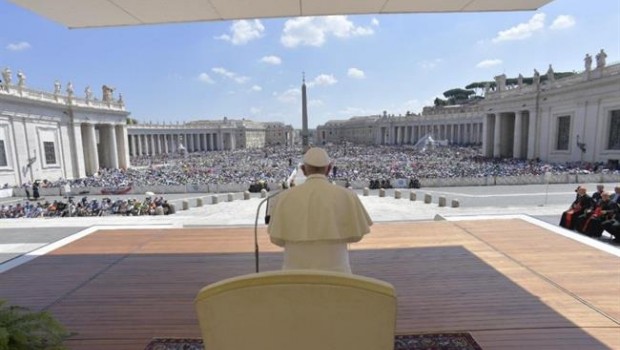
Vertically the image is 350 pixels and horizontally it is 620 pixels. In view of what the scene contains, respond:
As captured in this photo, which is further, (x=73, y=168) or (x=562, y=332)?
(x=73, y=168)

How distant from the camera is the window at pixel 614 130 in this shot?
3111 cm

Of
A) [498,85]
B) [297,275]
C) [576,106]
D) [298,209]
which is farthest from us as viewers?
[498,85]

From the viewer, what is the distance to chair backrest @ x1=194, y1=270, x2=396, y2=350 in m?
1.28

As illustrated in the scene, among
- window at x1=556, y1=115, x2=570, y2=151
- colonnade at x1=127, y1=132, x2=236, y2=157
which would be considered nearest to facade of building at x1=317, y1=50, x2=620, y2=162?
window at x1=556, y1=115, x2=570, y2=151

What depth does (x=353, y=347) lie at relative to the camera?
134 cm

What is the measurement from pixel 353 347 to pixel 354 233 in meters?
0.92

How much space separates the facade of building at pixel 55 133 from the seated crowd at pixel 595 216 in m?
40.1

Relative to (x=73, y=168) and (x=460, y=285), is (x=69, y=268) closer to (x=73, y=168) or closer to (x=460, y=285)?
(x=460, y=285)

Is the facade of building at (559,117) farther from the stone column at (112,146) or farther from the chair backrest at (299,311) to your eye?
the stone column at (112,146)

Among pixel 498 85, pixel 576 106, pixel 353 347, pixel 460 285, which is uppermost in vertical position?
pixel 498 85

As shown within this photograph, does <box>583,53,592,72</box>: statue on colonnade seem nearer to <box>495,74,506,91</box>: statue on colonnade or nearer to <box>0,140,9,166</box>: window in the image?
<box>495,74,506,91</box>: statue on colonnade

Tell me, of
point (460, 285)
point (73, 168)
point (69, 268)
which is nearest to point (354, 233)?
point (460, 285)

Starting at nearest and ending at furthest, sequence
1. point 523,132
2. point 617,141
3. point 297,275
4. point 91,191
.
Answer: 1. point 297,275
2. point 91,191
3. point 617,141
4. point 523,132

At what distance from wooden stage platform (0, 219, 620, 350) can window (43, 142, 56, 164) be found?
38.0 meters
